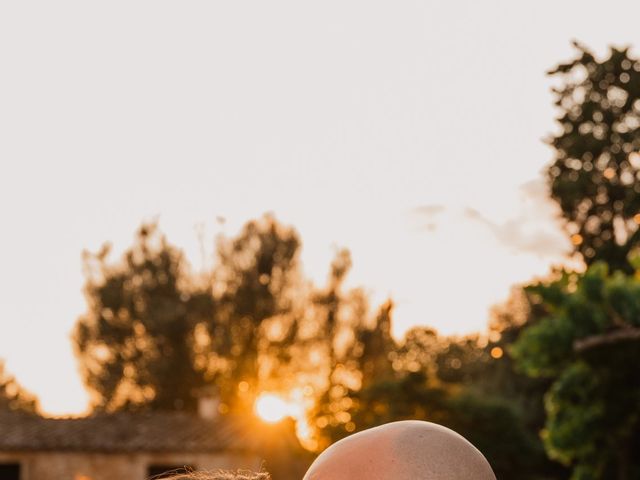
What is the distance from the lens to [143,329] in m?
44.1

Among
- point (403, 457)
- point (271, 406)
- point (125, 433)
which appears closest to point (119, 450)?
point (125, 433)

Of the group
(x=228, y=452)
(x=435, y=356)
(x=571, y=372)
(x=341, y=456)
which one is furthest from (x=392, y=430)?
(x=435, y=356)

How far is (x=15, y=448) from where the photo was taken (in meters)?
34.2

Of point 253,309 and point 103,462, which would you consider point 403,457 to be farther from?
point 253,309

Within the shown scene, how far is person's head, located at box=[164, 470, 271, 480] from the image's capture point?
2289 millimetres

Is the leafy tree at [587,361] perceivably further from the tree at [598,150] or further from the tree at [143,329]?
the tree at [143,329]

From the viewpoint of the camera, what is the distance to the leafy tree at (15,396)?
70.6m

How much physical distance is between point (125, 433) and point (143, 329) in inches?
384

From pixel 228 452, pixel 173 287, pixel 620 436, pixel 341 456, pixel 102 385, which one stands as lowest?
pixel 341 456

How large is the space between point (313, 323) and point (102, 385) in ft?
29.2

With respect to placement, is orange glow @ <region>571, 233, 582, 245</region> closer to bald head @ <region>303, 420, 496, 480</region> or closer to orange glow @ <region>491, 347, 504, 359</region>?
orange glow @ <region>491, 347, 504, 359</region>

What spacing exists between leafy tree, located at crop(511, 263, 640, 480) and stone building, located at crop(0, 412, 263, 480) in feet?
46.5

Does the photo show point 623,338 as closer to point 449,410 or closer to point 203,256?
point 449,410

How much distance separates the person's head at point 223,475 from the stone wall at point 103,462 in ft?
104
